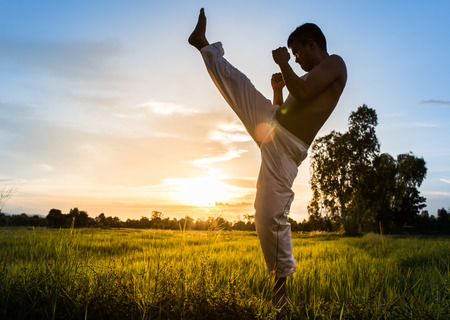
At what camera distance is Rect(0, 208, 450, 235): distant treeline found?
11.4 ft

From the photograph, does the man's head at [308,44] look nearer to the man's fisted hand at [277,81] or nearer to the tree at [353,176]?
the man's fisted hand at [277,81]

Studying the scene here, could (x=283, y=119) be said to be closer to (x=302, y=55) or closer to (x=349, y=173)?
(x=302, y=55)

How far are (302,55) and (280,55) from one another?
1.29ft

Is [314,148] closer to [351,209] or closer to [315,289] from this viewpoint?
[351,209]

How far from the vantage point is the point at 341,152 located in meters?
31.5

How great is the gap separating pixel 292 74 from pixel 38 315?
2760 mm

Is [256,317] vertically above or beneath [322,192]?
beneath

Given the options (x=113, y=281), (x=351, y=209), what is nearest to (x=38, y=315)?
(x=113, y=281)

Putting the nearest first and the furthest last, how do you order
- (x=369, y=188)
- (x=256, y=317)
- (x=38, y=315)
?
(x=38, y=315), (x=256, y=317), (x=369, y=188)

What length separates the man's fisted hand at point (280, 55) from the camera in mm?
2752

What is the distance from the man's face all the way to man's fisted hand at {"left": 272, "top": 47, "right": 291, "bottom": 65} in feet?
1.01

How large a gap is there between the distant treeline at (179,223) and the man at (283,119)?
1.87 feet

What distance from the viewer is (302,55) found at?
3.05 m

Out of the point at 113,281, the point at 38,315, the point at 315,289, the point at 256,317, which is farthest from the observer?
the point at 315,289
